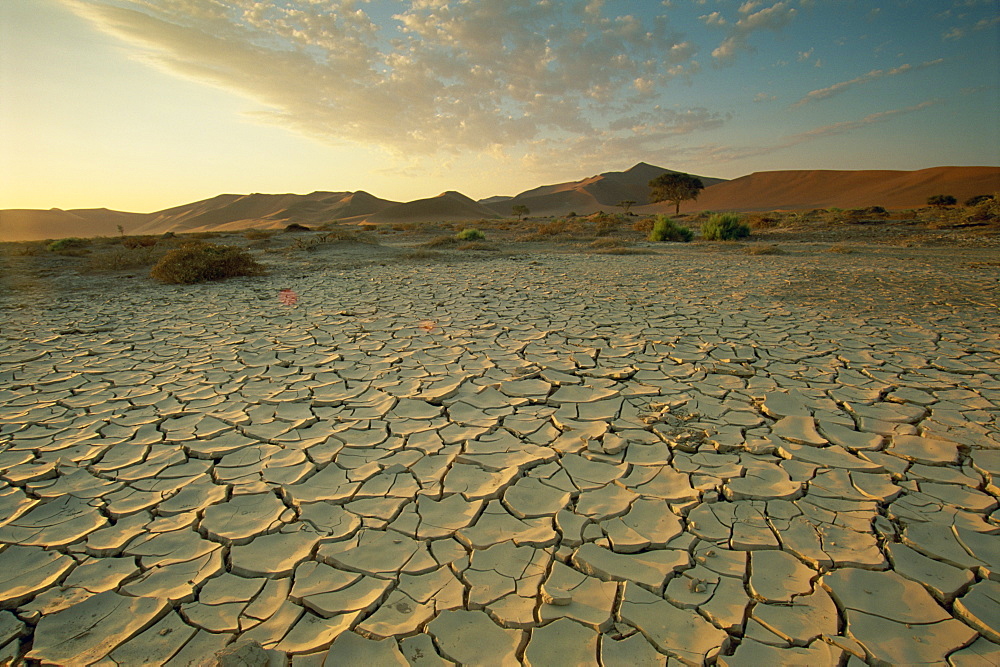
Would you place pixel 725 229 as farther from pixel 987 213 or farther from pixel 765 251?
pixel 987 213

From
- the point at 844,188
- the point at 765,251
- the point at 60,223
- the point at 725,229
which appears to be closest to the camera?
the point at 765,251

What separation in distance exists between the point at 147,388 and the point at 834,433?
4.29 metres

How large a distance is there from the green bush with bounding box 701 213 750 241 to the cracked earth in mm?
9473

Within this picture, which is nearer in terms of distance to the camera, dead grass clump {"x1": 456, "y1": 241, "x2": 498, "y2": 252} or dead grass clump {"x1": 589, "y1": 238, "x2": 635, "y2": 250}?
dead grass clump {"x1": 456, "y1": 241, "x2": 498, "y2": 252}

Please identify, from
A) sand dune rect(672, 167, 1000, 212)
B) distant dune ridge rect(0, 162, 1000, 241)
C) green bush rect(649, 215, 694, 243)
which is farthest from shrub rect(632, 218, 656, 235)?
sand dune rect(672, 167, 1000, 212)

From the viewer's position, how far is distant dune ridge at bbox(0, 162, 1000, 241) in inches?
1714

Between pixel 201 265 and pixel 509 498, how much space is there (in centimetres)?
786

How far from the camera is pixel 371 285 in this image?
7152mm

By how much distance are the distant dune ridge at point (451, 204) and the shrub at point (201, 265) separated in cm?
3448

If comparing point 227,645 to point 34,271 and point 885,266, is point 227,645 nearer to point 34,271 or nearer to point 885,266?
point 885,266

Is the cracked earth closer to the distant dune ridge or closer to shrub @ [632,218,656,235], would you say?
shrub @ [632,218,656,235]

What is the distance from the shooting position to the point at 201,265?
25.3ft

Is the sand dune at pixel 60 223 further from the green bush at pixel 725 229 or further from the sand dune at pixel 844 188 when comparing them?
the sand dune at pixel 844 188

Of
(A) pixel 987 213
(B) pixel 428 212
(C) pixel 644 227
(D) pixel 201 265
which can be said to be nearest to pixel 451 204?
(B) pixel 428 212
